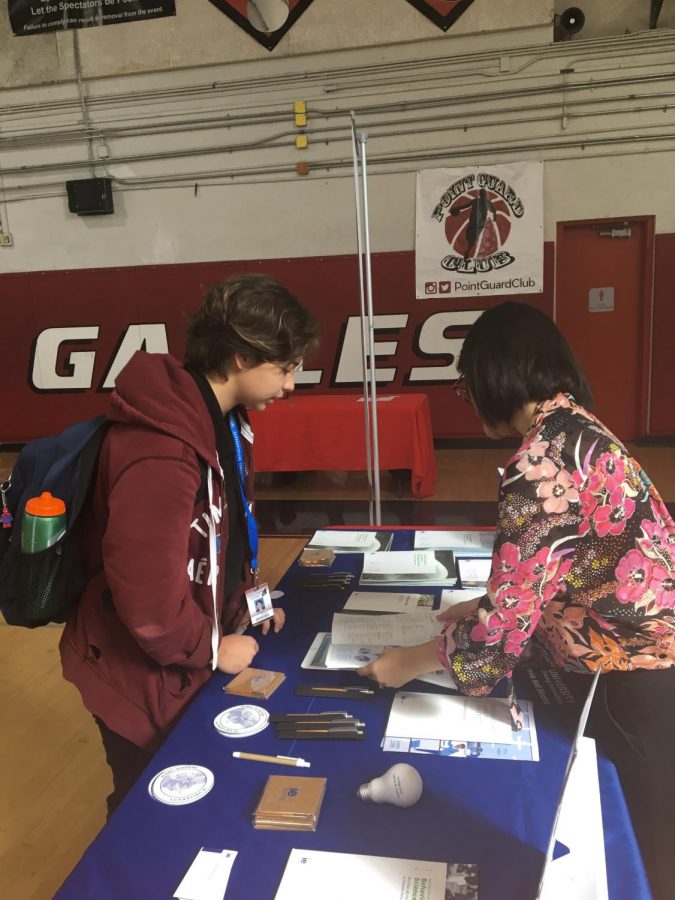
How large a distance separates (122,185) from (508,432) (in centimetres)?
633

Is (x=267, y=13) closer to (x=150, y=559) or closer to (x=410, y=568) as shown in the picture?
(x=410, y=568)

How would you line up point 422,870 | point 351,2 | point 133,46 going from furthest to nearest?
A: point 133,46
point 351,2
point 422,870

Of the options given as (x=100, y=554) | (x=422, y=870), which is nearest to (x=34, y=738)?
(x=100, y=554)

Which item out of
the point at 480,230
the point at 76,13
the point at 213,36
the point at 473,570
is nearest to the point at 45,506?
the point at 473,570

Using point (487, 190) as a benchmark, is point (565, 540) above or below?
below

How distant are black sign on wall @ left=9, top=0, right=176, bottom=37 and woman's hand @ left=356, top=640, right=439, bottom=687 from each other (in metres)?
6.64

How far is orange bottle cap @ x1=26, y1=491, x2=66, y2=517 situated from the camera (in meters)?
1.09

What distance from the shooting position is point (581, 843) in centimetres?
88

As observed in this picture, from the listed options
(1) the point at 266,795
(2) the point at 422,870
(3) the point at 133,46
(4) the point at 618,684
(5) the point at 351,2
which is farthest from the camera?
(3) the point at 133,46

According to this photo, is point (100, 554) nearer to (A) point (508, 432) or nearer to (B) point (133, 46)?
(A) point (508, 432)

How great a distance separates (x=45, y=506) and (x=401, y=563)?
1.01 meters

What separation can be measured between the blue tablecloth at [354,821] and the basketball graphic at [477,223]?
5413mm

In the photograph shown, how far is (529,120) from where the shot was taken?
5746 mm

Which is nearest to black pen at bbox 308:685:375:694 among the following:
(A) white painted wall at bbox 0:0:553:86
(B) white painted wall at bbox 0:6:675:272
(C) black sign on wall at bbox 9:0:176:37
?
(B) white painted wall at bbox 0:6:675:272
